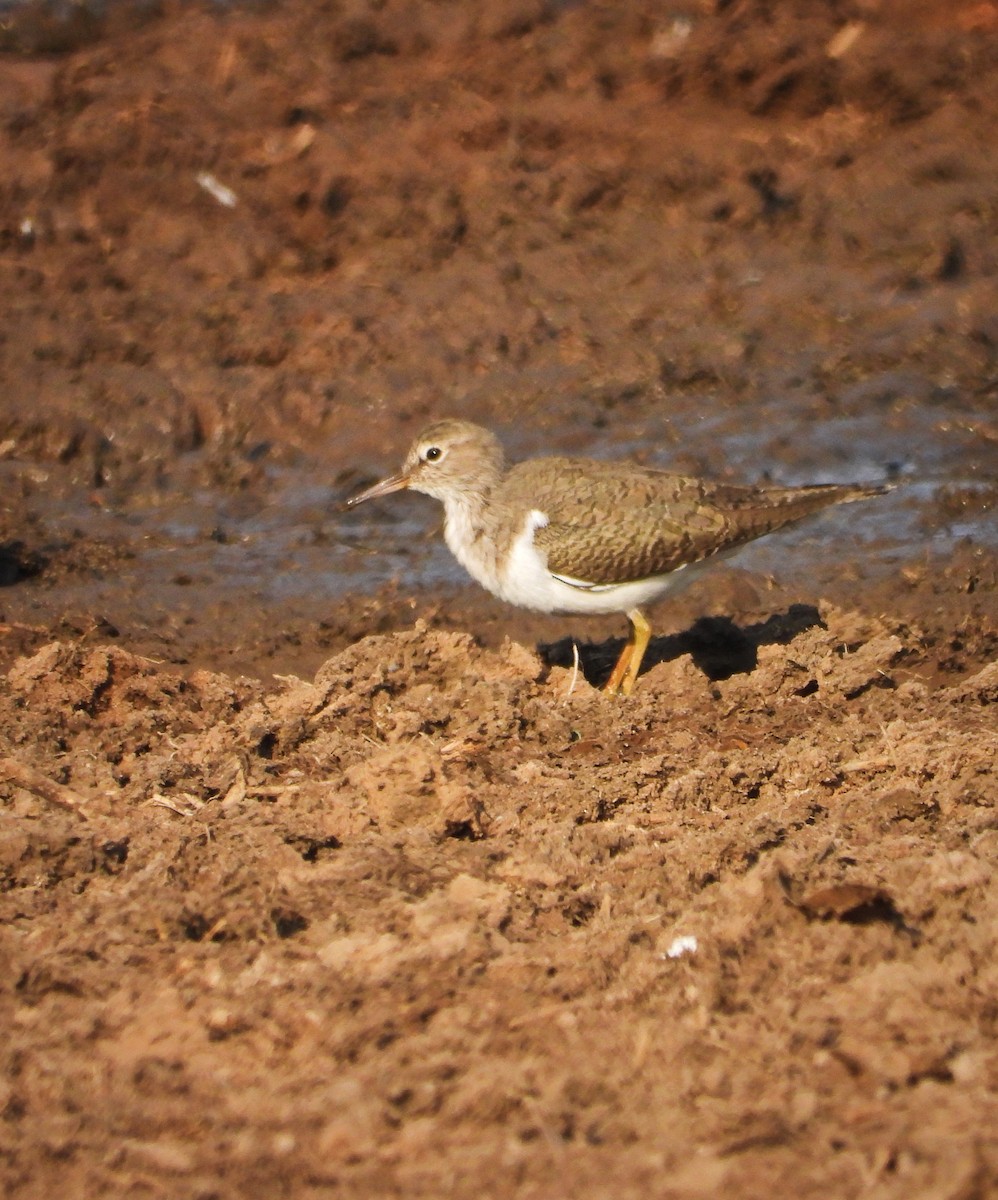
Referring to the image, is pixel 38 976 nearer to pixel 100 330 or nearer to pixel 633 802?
pixel 633 802

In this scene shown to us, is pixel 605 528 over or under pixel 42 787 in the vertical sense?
over

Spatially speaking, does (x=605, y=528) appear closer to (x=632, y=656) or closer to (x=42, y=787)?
(x=632, y=656)

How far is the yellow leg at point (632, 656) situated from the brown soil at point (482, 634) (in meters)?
0.40

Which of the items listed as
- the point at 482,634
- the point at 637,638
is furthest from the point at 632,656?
the point at 482,634

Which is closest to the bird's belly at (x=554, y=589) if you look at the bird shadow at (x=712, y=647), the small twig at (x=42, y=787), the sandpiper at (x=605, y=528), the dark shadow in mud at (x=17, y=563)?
the sandpiper at (x=605, y=528)

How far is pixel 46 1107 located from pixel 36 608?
5.73 m

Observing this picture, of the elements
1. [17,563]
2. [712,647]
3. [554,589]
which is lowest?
[17,563]

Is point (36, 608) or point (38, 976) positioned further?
point (36, 608)

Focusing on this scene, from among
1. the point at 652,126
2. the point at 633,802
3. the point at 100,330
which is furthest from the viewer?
the point at 652,126

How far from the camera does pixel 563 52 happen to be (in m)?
14.2

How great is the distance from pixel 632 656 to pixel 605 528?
27.9 inches

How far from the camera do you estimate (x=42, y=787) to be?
20.0ft

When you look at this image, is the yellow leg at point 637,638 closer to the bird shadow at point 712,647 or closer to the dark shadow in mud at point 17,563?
the bird shadow at point 712,647

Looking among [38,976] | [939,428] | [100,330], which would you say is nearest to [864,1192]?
[38,976]
